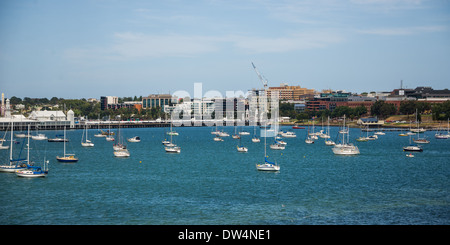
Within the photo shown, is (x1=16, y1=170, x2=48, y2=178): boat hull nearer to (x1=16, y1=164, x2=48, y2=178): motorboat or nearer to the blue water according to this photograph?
(x1=16, y1=164, x2=48, y2=178): motorboat

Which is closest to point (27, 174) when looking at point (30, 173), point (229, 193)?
point (30, 173)

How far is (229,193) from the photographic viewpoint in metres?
38.0

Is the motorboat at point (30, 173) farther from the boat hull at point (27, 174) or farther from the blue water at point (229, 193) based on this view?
the blue water at point (229, 193)

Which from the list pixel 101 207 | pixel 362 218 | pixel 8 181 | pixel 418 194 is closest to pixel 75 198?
pixel 101 207

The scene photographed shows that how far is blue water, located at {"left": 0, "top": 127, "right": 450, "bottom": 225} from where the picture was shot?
1170 inches

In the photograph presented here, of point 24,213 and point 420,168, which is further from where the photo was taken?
point 420,168

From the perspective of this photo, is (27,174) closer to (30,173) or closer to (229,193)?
(30,173)

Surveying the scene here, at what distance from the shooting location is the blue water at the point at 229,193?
2972 centimetres

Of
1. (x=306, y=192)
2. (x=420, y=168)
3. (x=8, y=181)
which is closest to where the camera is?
(x=306, y=192)

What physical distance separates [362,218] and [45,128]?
14409cm

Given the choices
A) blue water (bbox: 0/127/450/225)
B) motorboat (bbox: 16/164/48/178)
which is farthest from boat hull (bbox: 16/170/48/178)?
blue water (bbox: 0/127/450/225)

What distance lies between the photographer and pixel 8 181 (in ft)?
141

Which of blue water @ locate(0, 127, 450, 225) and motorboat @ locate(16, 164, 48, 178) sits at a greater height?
motorboat @ locate(16, 164, 48, 178)
